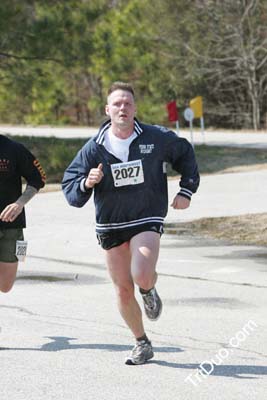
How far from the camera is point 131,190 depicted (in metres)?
6.81

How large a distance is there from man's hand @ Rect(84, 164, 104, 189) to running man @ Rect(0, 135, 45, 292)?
867 millimetres

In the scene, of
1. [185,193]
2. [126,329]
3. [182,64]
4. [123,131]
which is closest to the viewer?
[123,131]

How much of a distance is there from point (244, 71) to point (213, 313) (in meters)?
30.6

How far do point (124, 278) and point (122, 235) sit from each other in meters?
0.29

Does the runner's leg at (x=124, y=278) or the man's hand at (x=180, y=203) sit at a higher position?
the man's hand at (x=180, y=203)

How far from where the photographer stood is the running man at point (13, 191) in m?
7.46

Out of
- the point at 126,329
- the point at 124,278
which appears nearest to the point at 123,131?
the point at 124,278

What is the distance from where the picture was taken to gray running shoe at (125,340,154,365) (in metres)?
6.94

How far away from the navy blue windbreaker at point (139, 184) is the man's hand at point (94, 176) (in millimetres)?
135

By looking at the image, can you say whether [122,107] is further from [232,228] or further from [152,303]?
[232,228]

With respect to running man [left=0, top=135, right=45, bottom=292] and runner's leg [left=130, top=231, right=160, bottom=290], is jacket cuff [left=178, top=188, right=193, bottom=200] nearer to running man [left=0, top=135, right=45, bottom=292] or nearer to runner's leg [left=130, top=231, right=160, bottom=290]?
runner's leg [left=130, top=231, right=160, bottom=290]

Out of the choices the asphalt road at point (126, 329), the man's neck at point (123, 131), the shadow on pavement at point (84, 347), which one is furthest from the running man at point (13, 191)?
the man's neck at point (123, 131)

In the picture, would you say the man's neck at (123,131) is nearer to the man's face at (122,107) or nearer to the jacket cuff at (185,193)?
the man's face at (122,107)

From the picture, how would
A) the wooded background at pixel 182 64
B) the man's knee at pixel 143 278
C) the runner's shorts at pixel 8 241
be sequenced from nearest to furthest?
the man's knee at pixel 143 278 → the runner's shorts at pixel 8 241 → the wooded background at pixel 182 64
